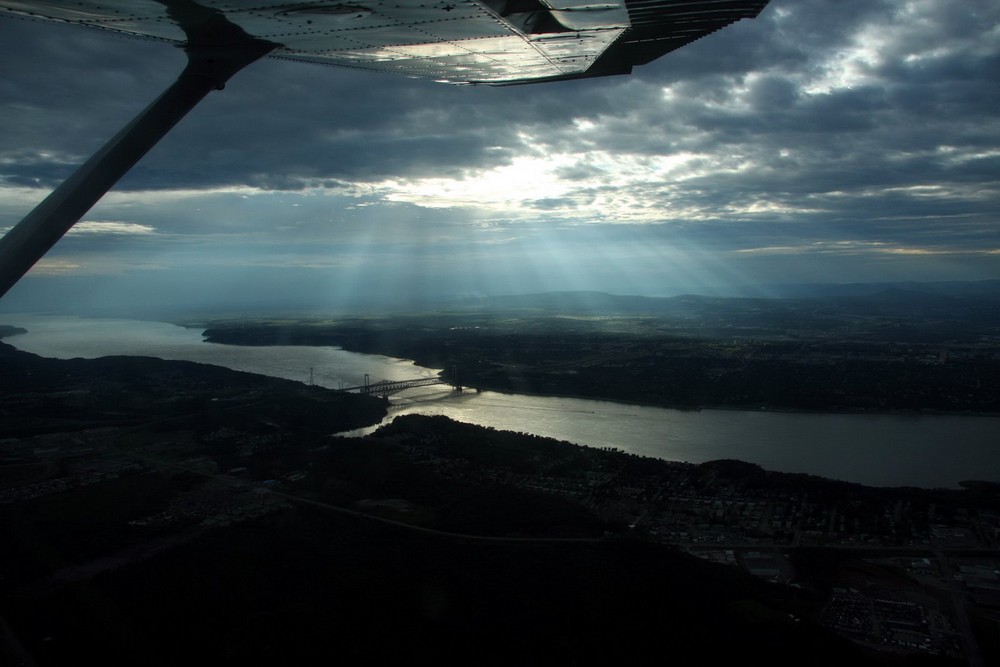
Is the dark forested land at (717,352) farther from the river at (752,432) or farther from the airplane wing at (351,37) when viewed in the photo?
the airplane wing at (351,37)

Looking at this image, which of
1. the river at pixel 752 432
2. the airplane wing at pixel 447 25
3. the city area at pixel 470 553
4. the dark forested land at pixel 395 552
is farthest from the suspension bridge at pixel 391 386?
the airplane wing at pixel 447 25

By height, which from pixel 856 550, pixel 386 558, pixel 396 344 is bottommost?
pixel 856 550

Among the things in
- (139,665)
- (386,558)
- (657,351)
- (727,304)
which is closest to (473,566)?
(386,558)

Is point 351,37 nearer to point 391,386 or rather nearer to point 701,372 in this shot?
point 391,386

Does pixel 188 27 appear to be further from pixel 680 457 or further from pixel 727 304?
pixel 727 304

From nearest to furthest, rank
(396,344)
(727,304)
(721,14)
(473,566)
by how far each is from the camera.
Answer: (721,14)
(473,566)
(396,344)
(727,304)

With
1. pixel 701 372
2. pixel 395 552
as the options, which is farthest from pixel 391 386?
pixel 395 552
